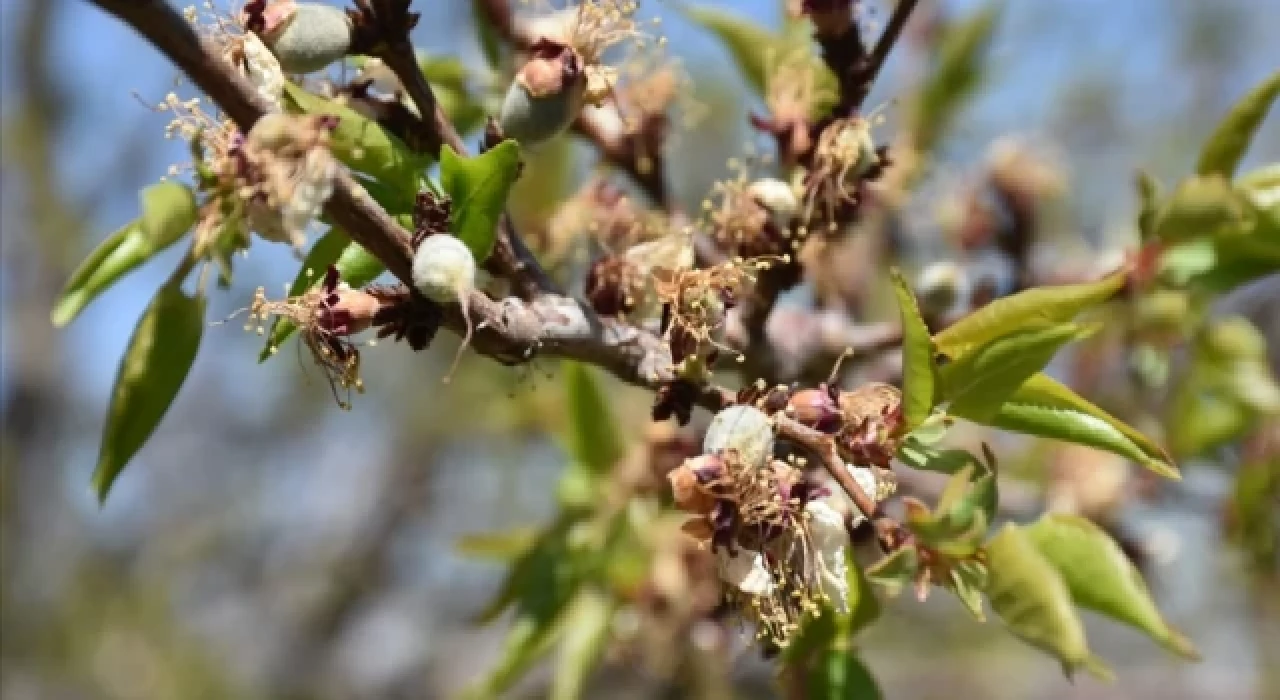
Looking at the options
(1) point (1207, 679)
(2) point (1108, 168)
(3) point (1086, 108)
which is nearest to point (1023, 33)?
(3) point (1086, 108)

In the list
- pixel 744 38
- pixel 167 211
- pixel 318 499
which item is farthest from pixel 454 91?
pixel 318 499

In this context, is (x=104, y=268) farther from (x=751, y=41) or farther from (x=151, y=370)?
(x=751, y=41)

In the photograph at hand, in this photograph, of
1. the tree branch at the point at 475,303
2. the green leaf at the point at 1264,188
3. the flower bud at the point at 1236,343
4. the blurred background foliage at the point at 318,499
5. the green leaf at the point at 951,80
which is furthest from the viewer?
the blurred background foliage at the point at 318,499

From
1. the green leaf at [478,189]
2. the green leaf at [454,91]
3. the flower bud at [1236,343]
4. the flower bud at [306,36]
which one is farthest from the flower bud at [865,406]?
the flower bud at [1236,343]

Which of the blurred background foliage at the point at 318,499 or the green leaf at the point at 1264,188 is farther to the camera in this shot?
the blurred background foliage at the point at 318,499

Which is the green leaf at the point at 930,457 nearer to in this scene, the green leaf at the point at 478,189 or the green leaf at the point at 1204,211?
the green leaf at the point at 478,189

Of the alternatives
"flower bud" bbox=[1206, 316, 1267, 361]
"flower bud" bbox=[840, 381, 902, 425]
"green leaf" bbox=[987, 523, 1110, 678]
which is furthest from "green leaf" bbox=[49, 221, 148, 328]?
"flower bud" bbox=[1206, 316, 1267, 361]

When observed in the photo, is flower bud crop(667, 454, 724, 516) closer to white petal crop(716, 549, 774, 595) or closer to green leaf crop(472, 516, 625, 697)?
white petal crop(716, 549, 774, 595)

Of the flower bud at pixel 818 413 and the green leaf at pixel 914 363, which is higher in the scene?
the green leaf at pixel 914 363
